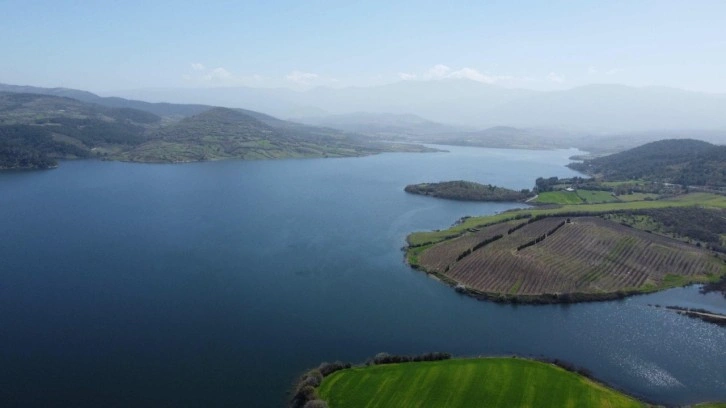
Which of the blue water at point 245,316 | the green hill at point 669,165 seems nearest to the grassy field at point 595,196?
the green hill at point 669,165

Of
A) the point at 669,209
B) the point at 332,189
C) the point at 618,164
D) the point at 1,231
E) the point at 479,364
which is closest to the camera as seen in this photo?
the point at 479,364

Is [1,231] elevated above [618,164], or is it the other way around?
[618,164]

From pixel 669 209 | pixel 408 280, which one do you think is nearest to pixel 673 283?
pixel 408 280

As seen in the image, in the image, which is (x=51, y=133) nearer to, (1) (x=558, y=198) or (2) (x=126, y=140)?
(2) (x=126, y=140)

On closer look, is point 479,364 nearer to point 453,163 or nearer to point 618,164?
point 618,164

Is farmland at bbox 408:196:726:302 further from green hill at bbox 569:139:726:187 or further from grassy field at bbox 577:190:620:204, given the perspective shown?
green hill at bbox 569:139:726:187

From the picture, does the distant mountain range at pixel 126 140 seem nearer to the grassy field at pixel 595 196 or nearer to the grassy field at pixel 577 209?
the grassy field at pixel 595 196
